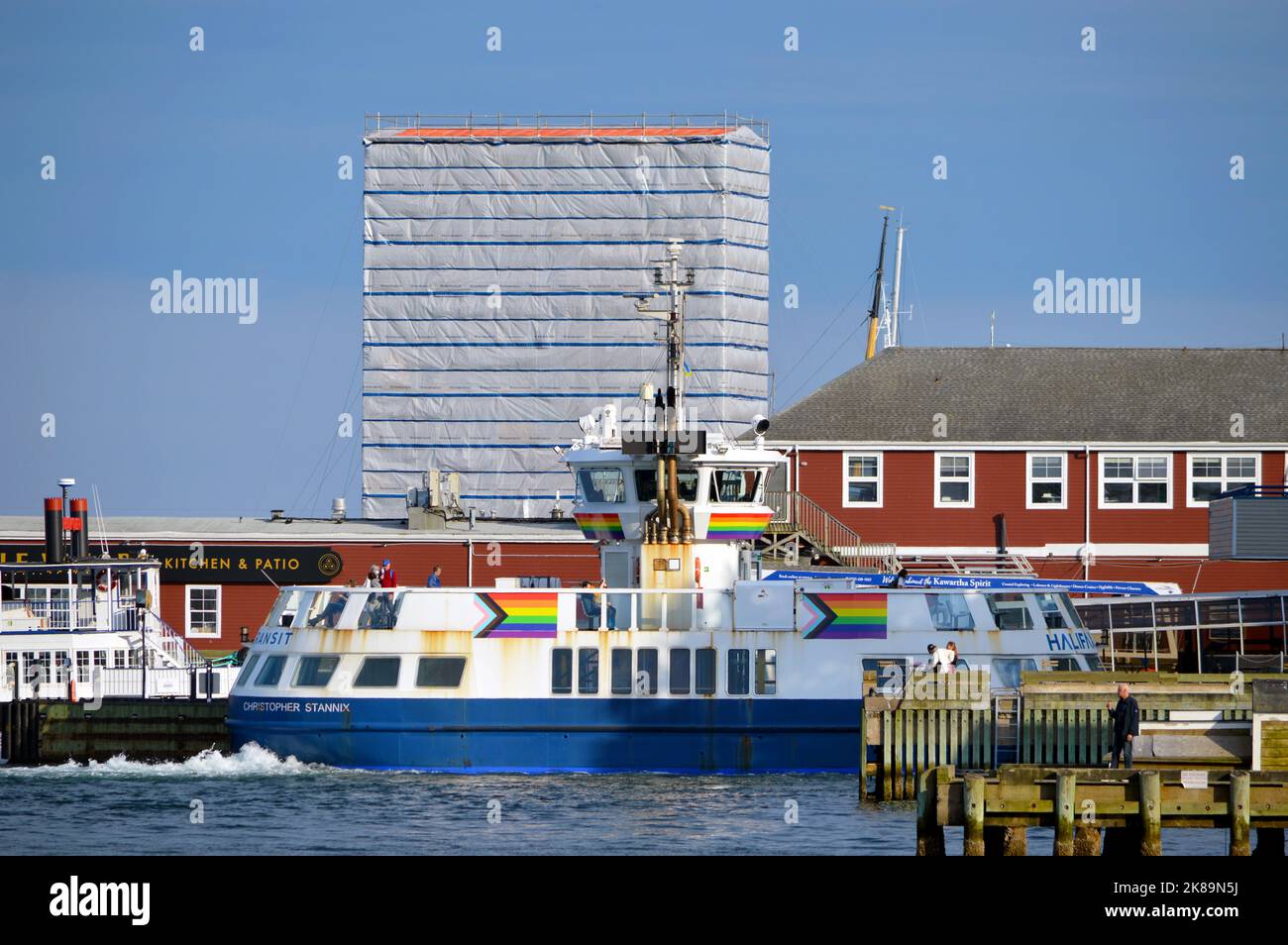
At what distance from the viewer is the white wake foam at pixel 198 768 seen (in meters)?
35.2

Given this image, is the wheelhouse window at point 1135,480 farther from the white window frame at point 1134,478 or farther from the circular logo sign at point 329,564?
the circular logo sign at point 329,564

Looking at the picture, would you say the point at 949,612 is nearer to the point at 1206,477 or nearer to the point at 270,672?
the point at 270,672

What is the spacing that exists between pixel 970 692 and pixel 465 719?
8424mm

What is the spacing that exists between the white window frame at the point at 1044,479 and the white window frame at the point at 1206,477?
9.69 feet

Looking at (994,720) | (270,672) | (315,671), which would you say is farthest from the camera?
(270,672)

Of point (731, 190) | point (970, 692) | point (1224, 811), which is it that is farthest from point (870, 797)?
point (731, 190)

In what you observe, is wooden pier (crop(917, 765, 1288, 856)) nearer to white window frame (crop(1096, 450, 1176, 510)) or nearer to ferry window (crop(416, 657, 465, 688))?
ferry window (crop(416, 657, 465, 688))

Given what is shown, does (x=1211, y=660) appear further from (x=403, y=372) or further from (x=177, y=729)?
(x=403, y=372)

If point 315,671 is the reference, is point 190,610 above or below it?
above

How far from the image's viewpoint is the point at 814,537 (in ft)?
172

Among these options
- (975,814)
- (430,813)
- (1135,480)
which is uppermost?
(1135,480)

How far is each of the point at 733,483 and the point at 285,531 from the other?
19897 mm

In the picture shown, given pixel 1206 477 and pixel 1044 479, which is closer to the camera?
pixel 1206 477

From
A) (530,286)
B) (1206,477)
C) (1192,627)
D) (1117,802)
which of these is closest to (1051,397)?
(1206,477)
